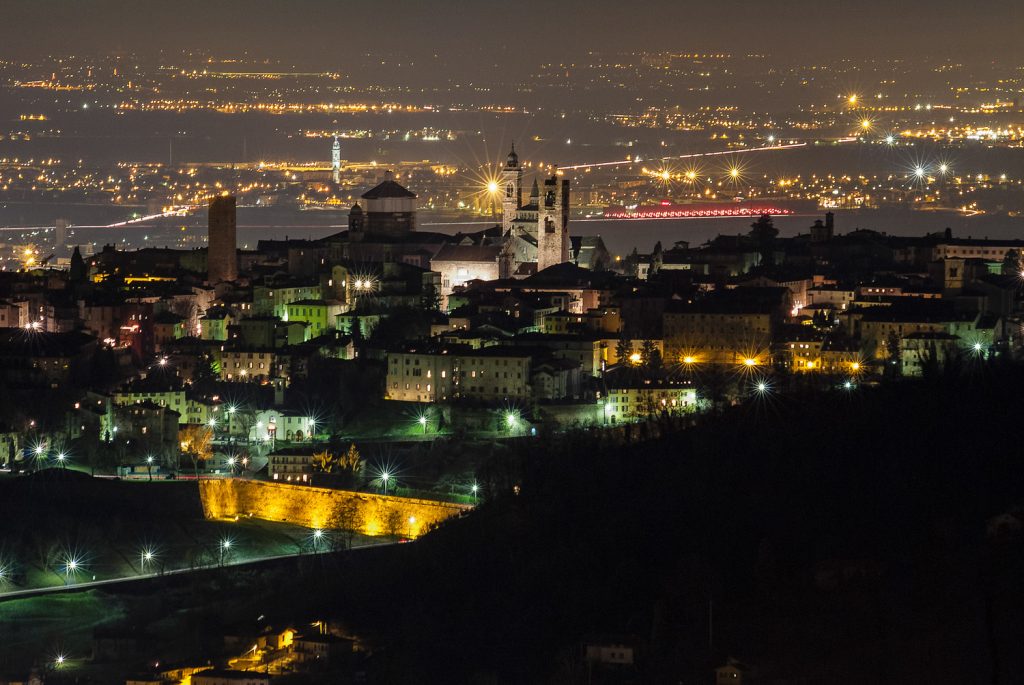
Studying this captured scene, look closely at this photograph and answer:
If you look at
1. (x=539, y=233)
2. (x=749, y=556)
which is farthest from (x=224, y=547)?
(x=539, y=233)

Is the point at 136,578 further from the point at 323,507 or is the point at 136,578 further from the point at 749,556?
the point at 749,556

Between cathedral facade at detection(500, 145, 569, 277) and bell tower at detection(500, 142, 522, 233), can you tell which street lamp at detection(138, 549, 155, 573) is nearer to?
cathedral facade at detection(500, 145, 569, 277)

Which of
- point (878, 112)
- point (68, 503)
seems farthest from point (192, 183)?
point (68, 503)

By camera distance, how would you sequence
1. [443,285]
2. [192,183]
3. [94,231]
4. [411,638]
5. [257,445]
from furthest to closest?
[192,183] < [94,231] < [443,285] < [257,445] < [411,638]

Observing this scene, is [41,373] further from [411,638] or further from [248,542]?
[411,638]

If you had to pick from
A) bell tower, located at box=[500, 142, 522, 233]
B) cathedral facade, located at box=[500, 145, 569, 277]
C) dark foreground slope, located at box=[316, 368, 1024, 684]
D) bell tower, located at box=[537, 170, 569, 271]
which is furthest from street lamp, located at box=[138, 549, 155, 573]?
bell tower, located at box=[500, 142, 522, 233]

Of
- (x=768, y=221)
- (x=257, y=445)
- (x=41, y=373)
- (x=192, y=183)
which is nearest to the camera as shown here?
(x=257, y=445)

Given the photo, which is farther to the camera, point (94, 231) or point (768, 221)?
point (94, 231)
